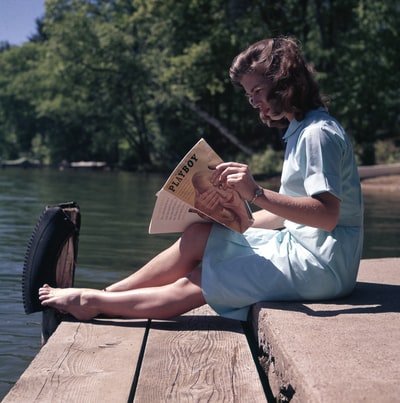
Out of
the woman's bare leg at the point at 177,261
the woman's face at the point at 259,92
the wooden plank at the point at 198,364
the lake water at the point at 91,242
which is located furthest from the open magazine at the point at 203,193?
the lake water at the point at 91,242

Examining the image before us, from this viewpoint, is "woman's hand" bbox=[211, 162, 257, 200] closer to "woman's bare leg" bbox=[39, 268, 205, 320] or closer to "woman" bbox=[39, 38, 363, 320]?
"woman" bbox=[39, 38, 363, 320]

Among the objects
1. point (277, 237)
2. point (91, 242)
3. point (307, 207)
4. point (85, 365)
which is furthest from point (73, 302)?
point (91, 242)

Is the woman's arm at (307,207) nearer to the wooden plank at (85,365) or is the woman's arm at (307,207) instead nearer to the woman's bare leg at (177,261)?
the woman's bare leg at (177,261)

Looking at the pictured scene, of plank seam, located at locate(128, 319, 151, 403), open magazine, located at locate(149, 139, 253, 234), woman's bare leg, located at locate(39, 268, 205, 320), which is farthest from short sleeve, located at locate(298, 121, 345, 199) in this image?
plank seam, located at locate(128, 319, 151, 403)

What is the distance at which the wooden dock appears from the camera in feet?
8.57

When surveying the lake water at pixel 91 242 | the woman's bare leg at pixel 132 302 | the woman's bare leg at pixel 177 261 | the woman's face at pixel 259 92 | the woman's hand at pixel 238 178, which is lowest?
the lake water at pixel 91 242

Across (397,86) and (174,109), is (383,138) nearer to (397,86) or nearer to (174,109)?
(397,86)

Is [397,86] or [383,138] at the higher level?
[397,86]

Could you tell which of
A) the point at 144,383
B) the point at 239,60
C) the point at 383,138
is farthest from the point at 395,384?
the point at 383,138

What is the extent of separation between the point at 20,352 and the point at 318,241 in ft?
5.47

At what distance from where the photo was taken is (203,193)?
10.9ft

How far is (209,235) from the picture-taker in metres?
3.50

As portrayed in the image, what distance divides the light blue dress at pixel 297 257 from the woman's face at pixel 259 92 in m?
0.13

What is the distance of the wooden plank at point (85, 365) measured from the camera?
2604 mm
